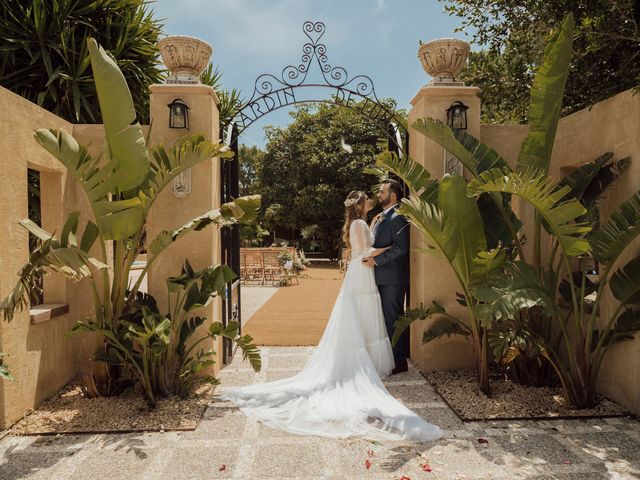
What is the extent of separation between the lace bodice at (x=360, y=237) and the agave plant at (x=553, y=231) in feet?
2.72

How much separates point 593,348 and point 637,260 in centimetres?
104

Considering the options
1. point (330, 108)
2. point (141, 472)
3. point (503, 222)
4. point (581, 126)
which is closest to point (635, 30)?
point (581, 126)

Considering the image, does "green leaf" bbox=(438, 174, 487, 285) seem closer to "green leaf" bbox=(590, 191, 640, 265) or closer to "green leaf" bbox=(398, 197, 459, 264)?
"green leaf" bbox=(398, 197, 459, 264)

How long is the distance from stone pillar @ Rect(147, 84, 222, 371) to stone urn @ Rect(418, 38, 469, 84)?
2.60 meters

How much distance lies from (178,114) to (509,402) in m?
4.52

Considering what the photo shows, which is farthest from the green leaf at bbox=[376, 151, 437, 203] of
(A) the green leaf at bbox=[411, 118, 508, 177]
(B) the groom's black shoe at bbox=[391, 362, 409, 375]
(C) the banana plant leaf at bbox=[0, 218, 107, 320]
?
(C) the banana plant leaf at bbox=[0, 218, 107, 320]

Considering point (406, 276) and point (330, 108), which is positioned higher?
point (330, 108)

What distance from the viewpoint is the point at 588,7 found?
4.16 meters

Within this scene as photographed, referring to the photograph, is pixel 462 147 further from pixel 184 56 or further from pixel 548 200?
pixel 184 56

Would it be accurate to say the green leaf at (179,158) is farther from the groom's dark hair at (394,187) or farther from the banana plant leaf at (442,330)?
the banana plant leaf at (442,330)

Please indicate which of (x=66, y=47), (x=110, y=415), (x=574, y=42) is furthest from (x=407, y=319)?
(x=66, y=47)

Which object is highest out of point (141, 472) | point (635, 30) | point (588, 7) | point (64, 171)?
point (588, 7)

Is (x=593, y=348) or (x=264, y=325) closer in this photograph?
(x=593, y=348)

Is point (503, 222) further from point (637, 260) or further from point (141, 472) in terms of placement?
point (141, 472)
